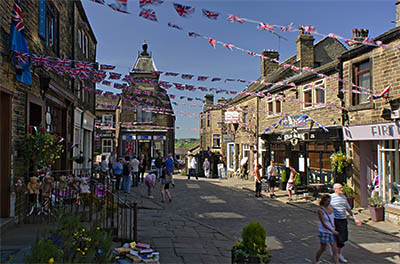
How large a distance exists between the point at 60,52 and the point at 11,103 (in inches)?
179

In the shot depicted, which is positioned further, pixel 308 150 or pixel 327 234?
pixel 308 150

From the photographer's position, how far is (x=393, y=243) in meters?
8.12

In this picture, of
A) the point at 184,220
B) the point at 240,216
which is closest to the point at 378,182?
the point at 240,216

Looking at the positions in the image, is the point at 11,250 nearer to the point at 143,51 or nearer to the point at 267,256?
the point at 267,256

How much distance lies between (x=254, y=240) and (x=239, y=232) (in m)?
3.94

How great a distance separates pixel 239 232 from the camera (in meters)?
8.79

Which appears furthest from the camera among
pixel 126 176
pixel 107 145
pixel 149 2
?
pixel 107 145

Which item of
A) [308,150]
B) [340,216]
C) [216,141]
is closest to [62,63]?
[340,216]

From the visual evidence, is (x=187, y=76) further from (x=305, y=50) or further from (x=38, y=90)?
(x=305, y=50)

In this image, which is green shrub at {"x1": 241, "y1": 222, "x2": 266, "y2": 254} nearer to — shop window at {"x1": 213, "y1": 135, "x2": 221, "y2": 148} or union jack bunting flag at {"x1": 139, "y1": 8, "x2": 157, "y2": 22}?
union jack bunting flag at {"x1": 139, "y1": 8, "x2": 157, "y2": 22}

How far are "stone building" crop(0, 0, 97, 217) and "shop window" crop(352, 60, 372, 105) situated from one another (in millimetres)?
10816

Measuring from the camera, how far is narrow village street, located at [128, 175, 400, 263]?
22.0 feet

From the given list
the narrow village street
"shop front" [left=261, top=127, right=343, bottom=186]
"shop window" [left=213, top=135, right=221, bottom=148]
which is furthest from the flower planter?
Answer: "shop window" [left=213, top=135, right=221, bottom=148]

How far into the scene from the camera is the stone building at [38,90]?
6.79 metres
